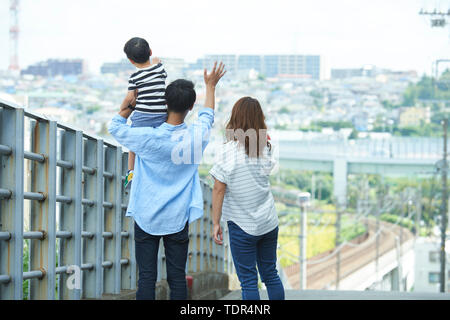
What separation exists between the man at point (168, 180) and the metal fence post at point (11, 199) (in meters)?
0.49

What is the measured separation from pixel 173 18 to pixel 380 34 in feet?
126

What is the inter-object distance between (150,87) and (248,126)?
53 centimetres

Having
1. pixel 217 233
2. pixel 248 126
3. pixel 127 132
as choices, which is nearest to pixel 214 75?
pixel 248 126

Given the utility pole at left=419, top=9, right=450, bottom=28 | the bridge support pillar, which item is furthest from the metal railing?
the bridge support pillar

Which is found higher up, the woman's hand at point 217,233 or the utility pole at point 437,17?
the utility pole at point 437,17

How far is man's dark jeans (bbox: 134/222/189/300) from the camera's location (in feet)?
12.0

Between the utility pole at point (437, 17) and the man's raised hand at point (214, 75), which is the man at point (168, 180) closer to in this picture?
the man's raised hand at point (214, 75)

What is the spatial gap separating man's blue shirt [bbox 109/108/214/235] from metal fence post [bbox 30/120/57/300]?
34 cm

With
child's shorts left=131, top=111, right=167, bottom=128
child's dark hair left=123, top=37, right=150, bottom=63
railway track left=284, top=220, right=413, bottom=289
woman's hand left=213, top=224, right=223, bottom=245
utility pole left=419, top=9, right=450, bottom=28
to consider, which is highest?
utility pole left=419, top=9, right=450, bottom=28

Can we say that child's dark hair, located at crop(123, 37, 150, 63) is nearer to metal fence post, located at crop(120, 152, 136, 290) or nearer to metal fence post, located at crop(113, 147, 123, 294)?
metal fence post, located at crop(113, 147, 123, 294)

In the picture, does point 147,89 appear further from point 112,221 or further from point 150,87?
point 112,221

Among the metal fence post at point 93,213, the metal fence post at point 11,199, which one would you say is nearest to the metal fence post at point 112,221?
the metal fence post at point 93,213

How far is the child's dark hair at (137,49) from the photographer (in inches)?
140

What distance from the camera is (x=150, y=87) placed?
11.9 feet
